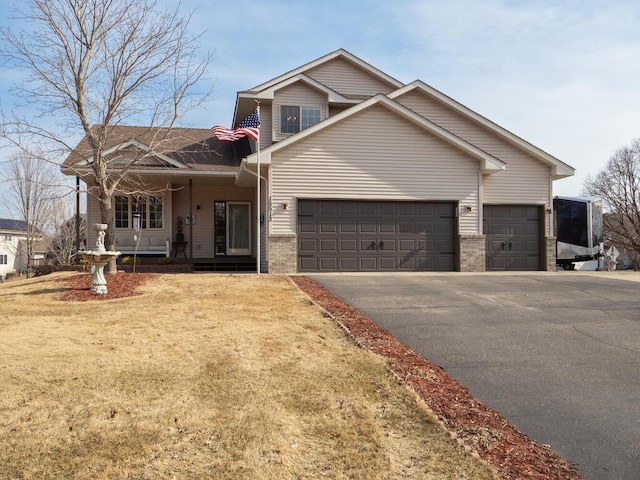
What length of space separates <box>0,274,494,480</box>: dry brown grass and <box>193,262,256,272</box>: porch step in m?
10.9

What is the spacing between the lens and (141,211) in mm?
18484

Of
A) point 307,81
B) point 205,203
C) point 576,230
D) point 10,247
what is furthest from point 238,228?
point 10,247

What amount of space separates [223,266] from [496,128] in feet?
36.8

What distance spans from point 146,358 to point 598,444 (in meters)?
4.57

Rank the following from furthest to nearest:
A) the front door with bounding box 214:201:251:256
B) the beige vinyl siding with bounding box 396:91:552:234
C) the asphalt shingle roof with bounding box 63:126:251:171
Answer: the front door with bounding box 214:201:251:256 → the asphalt shingle roof with bounding box 63:126:251:171 → the beige vinyl siding with bounding box 396:91:552:234

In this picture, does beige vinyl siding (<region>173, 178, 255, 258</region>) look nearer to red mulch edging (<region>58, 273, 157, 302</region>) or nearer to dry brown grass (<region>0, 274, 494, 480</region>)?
red mulch edging (<region>58, 273, 157, 302</region>)

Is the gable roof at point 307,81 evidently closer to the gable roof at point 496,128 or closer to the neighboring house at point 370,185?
the neighboring house at point 370,185

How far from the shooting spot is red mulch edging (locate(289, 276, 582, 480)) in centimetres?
345

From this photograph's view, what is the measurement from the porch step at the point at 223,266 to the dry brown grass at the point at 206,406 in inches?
428

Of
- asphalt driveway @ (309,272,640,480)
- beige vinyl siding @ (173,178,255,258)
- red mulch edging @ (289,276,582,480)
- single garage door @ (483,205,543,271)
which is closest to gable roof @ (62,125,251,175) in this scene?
beige vinyl siding @ (173,178,255,258)

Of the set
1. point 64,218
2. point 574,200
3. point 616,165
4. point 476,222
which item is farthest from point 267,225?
point 616,165

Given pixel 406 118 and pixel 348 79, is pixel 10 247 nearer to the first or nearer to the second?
pixel 348 79

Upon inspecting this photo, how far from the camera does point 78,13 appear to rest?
1251 cm

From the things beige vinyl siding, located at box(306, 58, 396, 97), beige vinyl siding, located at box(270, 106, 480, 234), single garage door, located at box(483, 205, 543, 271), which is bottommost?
single garage door, located at box(483, 205, 543, 271)
